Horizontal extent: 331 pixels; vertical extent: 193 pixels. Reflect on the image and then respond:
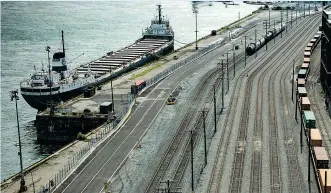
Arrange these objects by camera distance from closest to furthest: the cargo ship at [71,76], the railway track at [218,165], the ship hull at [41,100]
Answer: the railway track at [218,165], the ship hull at [41,100], the cargo ship at [71,76]

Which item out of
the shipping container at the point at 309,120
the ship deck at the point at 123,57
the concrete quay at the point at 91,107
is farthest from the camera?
the ship deck at the point at 123,57

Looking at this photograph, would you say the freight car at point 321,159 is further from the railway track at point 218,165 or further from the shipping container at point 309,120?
the railway track at point 218,165

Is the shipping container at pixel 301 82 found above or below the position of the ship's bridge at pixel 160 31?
below

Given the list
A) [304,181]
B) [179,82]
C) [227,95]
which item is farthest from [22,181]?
[179,82]

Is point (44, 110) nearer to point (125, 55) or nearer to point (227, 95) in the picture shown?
point (227, 95)

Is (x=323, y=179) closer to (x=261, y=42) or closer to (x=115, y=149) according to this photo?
(x=115, y=149)

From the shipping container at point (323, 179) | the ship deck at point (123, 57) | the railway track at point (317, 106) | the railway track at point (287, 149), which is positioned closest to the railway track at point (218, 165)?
the railway track at point (287, 149)

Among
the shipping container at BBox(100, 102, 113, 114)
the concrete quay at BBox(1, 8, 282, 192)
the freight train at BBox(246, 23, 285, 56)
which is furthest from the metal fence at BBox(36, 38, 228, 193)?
the freight train at BBox(246, 23, 285, 56)

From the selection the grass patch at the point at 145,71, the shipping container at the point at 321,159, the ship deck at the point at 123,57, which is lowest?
the shipping container at the point at 321,159

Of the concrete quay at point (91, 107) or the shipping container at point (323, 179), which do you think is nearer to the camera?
the shipping container at point (323, 179)
